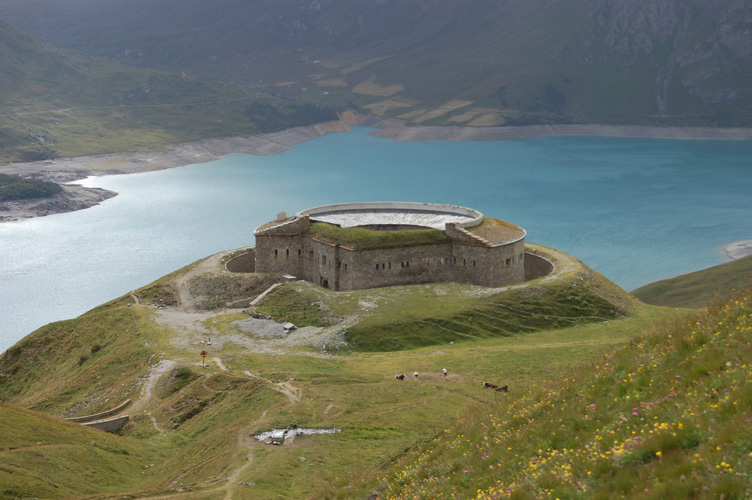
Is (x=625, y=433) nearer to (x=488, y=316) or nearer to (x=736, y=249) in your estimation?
(x=488, y=316)

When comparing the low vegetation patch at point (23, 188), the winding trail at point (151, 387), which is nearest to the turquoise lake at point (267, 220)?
the low vegetation patch at point (23, 188)

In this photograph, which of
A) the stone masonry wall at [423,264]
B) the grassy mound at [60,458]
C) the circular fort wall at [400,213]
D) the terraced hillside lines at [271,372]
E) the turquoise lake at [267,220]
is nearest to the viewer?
the grassy mound at [60,458]

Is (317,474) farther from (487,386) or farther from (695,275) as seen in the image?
(695,275)

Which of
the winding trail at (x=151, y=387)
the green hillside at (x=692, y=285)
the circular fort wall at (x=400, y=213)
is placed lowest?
the winding trail at (x=151, y=387)

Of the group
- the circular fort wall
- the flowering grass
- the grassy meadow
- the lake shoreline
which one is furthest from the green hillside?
the flowering grass

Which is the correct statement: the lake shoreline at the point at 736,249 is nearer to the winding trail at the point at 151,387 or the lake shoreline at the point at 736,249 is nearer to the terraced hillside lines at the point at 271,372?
the terraced hillside lines at the point at 271,372
